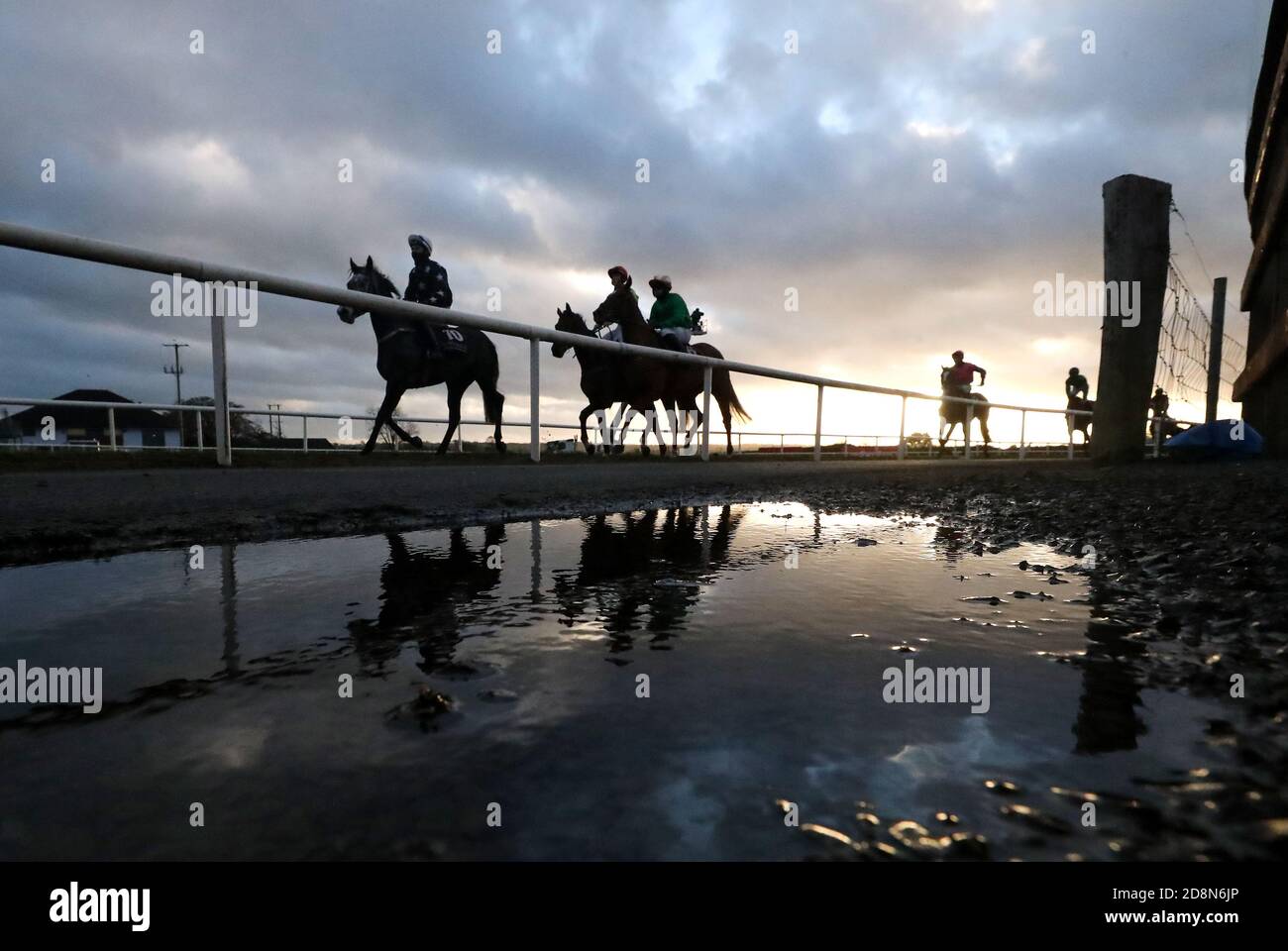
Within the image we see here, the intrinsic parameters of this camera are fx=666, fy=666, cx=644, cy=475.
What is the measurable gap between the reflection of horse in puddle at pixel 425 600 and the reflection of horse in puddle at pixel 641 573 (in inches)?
10.5

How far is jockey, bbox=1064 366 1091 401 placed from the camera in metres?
16.8

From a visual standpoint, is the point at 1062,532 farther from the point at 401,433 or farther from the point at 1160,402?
the point at 1160,402

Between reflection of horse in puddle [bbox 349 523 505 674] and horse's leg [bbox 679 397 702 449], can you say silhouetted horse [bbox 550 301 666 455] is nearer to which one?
horse's leg [bbox 679 397 702 449]

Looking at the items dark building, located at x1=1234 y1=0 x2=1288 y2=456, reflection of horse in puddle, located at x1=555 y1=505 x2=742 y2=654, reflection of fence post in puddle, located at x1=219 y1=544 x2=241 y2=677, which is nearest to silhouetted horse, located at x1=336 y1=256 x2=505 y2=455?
reflection of horse in puddle, located at x1=555 y1=505 x2=742 y2=654

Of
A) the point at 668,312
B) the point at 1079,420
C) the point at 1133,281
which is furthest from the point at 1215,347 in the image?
the point at 668,312

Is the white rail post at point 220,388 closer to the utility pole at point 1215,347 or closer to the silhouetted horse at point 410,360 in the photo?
the silhouetted horse at point 410,360

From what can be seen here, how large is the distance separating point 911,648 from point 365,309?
12.3 feet

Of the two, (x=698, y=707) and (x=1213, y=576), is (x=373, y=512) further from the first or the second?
(x=1213, y=576)

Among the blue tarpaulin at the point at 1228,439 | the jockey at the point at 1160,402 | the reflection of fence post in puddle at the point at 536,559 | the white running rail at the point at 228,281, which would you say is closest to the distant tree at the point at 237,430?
the white running rail at the point at 228,281

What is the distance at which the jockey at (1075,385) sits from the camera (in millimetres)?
16797

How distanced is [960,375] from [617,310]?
8812mm

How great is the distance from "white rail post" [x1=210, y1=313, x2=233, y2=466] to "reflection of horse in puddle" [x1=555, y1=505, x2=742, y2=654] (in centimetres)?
184

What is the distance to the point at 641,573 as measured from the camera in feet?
7.21
